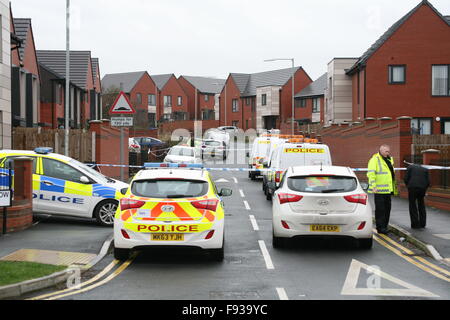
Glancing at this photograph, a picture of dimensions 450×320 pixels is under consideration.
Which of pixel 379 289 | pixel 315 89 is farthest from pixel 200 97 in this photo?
pixel 379 289

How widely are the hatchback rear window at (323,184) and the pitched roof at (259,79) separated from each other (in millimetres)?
63572

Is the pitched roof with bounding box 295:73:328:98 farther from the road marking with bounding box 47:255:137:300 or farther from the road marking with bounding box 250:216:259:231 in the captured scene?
the road marking with bounding box 47:255:137:300

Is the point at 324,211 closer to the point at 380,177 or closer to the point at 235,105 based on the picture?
the point at 380,177

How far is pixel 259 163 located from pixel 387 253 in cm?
1850

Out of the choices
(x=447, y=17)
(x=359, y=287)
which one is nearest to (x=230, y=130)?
(x=447, y=17)

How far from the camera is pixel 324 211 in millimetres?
11820

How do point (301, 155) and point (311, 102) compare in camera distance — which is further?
point (311, 102)

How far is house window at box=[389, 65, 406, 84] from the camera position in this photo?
39.2m

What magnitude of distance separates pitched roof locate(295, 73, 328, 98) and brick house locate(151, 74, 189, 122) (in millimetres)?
25753

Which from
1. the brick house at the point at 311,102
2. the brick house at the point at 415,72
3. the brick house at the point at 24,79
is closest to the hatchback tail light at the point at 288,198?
the brick house at the point at 24,79

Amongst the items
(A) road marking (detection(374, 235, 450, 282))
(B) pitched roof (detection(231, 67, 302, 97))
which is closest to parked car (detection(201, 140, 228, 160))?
(B) pitched roof (detection(231, 67, 302, 97))

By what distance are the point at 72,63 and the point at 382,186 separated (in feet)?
126

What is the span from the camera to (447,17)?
41094 millimetres
